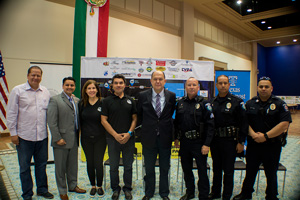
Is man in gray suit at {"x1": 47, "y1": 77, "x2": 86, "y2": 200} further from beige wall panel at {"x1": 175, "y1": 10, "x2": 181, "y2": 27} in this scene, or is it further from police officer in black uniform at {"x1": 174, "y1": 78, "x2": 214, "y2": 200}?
beige wall panel at {"x1": 175, "y1": 10, "x2": 181, "y2": 27}

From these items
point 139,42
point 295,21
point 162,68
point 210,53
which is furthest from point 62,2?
point 295,21

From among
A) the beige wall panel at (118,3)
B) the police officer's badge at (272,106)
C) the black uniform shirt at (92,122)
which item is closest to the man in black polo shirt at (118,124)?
the black uniform shirt at (92,122)

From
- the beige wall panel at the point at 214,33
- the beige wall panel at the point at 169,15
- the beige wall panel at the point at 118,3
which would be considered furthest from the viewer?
the beige wall panel at the point at 214,33

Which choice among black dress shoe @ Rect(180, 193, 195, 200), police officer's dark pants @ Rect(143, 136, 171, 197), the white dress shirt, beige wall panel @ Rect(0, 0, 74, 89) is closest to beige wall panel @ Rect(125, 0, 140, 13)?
beige wall panel @ Rect(0, 0, 74, 89)

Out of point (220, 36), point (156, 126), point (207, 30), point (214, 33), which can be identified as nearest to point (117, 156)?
point (156, 126)

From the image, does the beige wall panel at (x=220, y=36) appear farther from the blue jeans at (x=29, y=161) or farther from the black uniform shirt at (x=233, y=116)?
the blue jeans at (x=29, y=161)

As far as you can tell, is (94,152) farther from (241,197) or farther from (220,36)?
(220,36)

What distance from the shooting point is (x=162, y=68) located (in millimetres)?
4281

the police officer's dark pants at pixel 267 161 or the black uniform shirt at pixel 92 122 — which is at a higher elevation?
the black uniform shirt at pixel 92 122

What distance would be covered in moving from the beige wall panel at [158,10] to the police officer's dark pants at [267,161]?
643 cm

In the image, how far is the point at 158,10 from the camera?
7.76 metres

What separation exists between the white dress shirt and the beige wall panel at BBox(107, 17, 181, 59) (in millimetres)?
4128

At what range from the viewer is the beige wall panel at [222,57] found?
9.49 metres

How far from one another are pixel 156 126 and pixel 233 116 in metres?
0.97
